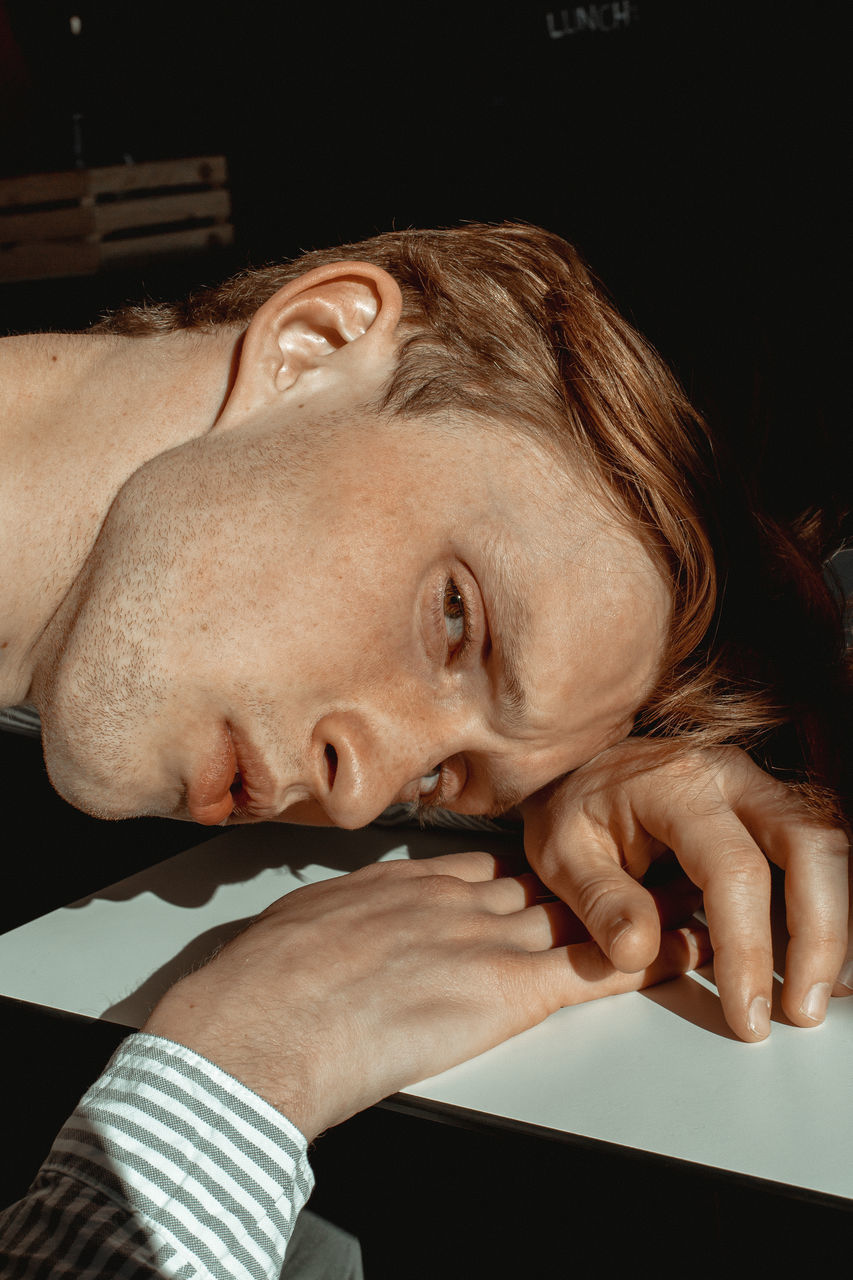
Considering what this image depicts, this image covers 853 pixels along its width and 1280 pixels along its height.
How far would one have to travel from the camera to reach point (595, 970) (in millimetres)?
1068

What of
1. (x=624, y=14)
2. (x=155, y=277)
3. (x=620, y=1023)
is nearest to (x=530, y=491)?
(x=620, y=1023)

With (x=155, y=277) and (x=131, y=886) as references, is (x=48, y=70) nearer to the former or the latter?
(x=155, y=277)

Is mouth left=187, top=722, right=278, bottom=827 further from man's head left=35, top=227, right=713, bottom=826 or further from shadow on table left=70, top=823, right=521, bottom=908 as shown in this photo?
shadow on table left=70, top=823, right=521, bottom=908

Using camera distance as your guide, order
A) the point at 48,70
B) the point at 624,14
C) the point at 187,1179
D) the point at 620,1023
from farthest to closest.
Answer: the point at 48,70 < the point at 624,14 < the point at 620,1023 < the point at 187,1179

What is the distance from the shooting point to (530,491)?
116cm

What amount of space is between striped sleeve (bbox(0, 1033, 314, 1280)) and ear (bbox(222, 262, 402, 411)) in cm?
73

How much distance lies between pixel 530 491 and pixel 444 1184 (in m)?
0.93

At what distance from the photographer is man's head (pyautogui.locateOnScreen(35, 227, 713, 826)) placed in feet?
3.64

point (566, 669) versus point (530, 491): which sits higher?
point (530, 491)

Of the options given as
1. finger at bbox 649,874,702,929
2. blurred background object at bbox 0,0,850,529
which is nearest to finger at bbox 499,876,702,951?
finger at bbox 649,874,702,929

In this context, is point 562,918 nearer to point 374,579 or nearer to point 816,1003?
point 816,1003

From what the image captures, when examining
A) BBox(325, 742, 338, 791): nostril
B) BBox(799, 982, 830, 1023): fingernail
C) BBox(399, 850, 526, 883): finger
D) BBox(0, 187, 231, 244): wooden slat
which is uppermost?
BBox(0, 187, 231, 244): wooden slat

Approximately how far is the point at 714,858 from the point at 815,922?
4.4 inches

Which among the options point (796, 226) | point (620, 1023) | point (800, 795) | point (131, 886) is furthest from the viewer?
point (796, 226)
